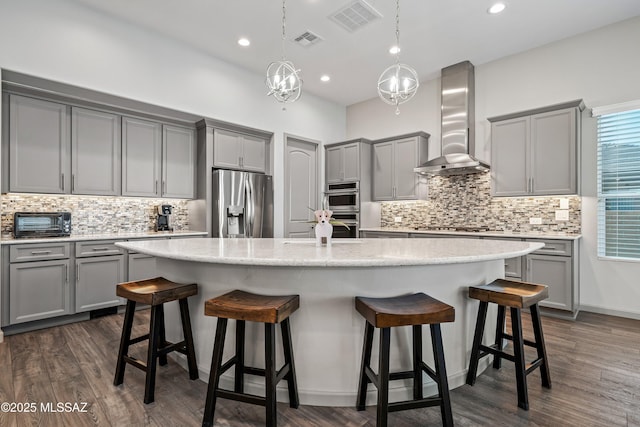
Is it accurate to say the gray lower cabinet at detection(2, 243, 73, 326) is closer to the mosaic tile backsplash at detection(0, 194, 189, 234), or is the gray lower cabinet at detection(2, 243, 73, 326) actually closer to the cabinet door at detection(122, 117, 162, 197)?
the mosaic tile backsplash at detection(0, 194, 189, 234)

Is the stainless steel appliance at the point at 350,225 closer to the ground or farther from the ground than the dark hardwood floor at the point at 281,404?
farther from the ground

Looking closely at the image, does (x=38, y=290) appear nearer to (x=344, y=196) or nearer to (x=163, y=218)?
(x=163, y=218)

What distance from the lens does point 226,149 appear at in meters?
4.72

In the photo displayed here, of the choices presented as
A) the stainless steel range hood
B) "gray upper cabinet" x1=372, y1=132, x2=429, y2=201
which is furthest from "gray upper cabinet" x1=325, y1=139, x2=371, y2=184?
the stainless steel range hood

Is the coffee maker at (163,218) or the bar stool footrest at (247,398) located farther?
the coffee maker at (163,218)

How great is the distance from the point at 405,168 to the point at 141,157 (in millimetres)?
3840

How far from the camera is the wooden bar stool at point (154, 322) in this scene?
6.51 feet


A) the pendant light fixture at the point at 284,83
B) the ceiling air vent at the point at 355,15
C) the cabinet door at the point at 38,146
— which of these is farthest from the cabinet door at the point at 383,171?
the cabinet door at the point at 38,146

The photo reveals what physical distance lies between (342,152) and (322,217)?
11.5 ft

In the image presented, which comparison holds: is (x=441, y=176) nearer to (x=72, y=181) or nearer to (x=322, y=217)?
(x=322, y=217)

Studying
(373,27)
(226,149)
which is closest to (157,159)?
(226,149)

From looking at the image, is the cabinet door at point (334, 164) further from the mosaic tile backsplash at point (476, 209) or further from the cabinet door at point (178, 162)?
the cabinet door at point (178, 162)

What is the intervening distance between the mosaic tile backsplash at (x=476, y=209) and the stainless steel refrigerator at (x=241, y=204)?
223 cm

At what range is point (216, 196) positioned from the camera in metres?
4.53
